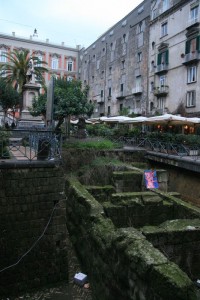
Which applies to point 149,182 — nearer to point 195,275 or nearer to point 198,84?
point 195,275

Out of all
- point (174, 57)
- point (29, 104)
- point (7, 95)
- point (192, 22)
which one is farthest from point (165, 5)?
point (29, 104)

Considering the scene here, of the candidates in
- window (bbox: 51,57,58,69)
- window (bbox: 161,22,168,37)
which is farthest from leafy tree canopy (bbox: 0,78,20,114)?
window (bbox: 51,57,58,69)

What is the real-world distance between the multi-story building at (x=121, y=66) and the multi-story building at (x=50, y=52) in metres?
4.18

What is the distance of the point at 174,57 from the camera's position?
29781 mm

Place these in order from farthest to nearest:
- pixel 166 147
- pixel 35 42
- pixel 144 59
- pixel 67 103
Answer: pixel 35 42 → pixel 144 59 → pixel 166 147 → pixel 67 103

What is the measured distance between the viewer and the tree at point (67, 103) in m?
16.6

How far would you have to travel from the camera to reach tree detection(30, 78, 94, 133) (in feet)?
54.4

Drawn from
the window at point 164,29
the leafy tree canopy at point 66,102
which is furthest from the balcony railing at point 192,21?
the leafy tree canopy at point 66,102

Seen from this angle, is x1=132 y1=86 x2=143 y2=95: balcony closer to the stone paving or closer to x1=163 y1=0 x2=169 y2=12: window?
x1=163 y1=0 x2=169 y2=12: window

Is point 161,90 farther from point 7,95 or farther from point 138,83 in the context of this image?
point 7,95

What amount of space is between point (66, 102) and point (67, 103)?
0.08 m

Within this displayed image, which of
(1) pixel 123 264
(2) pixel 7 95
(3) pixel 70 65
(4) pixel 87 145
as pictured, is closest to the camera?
(1) pixel 123 264

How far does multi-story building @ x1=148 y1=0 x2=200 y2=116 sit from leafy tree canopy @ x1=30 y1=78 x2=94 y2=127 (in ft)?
43.0

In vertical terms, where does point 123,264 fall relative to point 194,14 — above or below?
below
